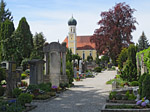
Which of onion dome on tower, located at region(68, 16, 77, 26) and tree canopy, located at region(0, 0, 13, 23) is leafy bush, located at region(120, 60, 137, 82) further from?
onion dome on tower, located at region(68, 16, 77, 26)

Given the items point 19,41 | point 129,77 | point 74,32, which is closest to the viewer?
point 129,77

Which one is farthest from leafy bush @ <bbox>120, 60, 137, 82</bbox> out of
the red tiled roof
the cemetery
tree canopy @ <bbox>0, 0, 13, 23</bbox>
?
the red tiled roof

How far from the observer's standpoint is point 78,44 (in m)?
86.4

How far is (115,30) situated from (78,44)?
50366mm

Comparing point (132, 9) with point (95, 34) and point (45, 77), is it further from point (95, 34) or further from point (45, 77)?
point (45, 77)

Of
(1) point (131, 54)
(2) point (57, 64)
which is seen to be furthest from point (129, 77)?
(2) point (57, 64)

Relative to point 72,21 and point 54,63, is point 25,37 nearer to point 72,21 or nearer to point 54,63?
point 54,63

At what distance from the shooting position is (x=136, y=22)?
3794 centimetres

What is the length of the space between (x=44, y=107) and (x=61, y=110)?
3.10 feet

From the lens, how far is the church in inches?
3238

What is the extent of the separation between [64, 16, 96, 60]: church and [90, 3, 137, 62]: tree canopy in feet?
141

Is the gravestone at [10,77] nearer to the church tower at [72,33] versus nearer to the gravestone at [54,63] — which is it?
the gravestone at [54,63]

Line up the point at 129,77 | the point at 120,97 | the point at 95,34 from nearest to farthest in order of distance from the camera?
the point at 120,97 < the point at 129,77 < the point at 95,34

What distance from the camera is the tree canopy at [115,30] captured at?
3669 cm
